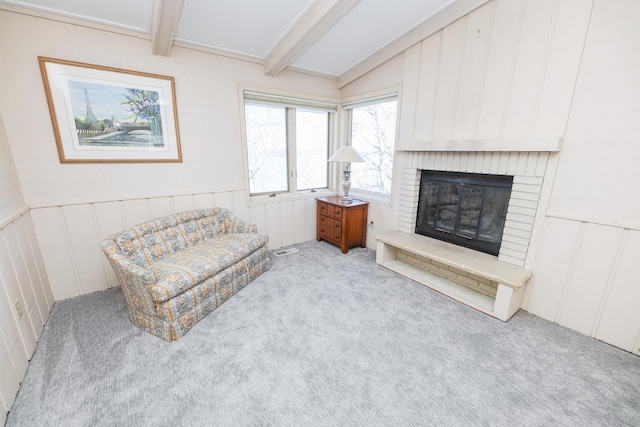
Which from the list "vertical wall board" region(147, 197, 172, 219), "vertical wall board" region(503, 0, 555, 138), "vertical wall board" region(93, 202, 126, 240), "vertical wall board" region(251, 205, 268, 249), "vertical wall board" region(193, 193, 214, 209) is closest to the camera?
"vertical wall board" region(503, 0, 555, 138)

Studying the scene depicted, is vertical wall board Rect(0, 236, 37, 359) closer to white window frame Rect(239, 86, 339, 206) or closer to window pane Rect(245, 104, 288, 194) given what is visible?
white window frame Rect(239, 86, 339, 206)

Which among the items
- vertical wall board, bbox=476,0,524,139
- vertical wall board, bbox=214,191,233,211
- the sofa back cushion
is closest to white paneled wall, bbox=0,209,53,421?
the sofa back cushion

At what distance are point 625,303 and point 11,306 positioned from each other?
4058 millimetres

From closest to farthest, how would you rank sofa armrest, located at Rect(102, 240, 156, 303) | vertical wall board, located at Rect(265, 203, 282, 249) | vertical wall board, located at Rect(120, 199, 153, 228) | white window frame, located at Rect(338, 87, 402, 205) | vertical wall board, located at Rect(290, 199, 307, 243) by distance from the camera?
sofa armrest, located at Rect(102, 240, 156, 303) < vertical wall board, located at Rect(120, 199, 153, 228) < white window frame, located at Rect(338, 87, 402, 205) < vertical wall board, located at Rect(265, 203, 282, 249) < vertical wall board, located at Rect(290, 199, 307, 243)

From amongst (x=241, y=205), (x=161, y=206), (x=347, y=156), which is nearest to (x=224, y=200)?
(x=241, y=205)

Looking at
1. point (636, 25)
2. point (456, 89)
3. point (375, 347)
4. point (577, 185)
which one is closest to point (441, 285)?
point (375, 347)

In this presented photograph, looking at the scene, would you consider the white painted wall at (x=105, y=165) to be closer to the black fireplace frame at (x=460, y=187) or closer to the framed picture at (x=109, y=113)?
the framed picture at (x=109, y=113)

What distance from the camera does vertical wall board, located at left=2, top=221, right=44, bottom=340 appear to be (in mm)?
1781

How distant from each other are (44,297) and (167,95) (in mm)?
2072

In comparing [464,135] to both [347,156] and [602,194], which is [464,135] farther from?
[347,156]

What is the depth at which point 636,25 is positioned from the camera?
163 centimetres

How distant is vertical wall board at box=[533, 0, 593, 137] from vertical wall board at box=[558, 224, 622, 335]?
31.5 inches

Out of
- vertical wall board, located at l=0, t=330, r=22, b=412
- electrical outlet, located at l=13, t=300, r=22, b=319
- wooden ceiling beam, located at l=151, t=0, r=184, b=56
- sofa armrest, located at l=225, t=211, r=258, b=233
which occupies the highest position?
wooden ceiling beam, located at l=151, t=0, r=184, b=56

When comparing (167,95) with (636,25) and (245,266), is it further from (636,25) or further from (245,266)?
(636,25)
